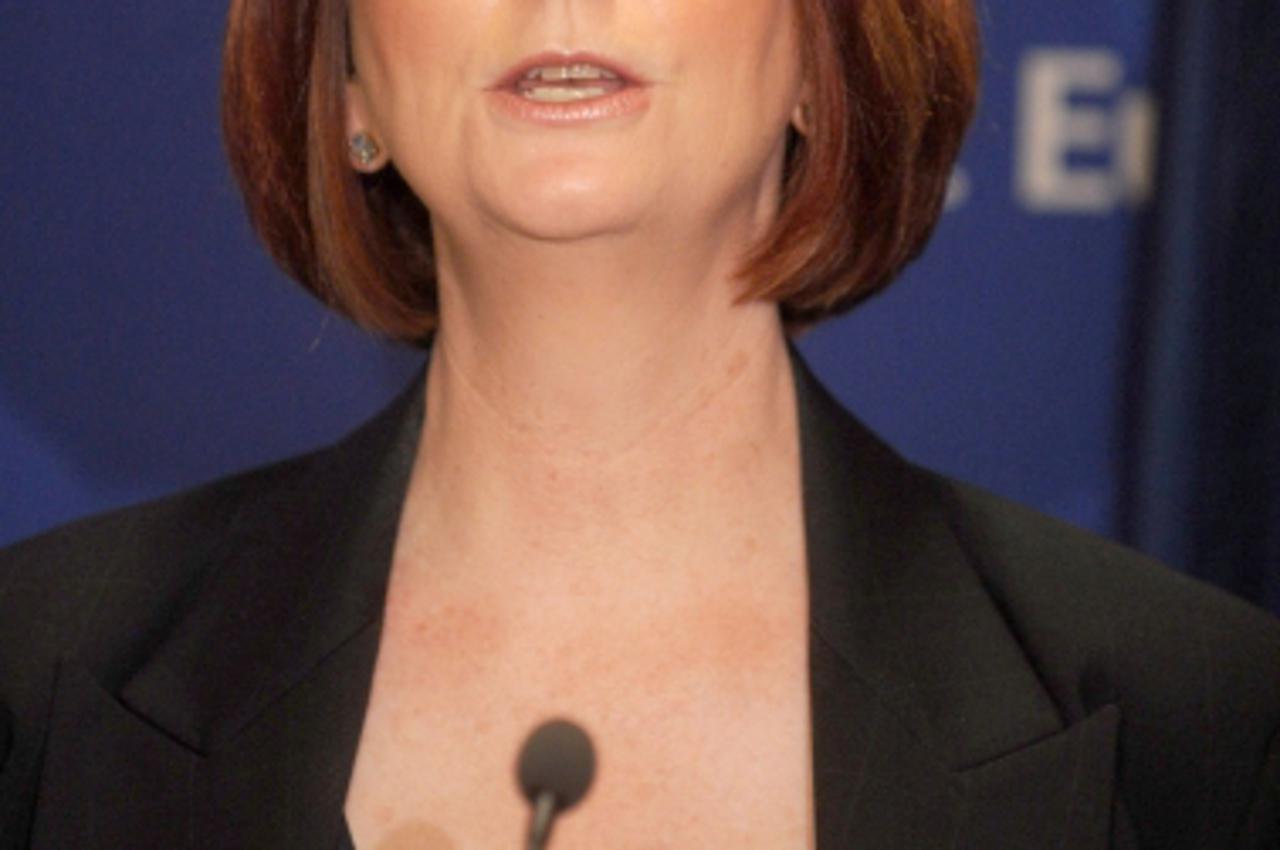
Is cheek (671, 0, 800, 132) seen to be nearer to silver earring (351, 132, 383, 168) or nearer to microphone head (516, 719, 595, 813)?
silver earring (351, 132, 383, 168)

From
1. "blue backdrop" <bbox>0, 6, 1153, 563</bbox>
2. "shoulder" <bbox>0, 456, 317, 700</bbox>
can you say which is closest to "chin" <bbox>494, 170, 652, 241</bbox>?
"shoulder" <bbox>0, 456, 317, 700</bbox>

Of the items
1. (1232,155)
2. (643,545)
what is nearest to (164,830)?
(643,545)

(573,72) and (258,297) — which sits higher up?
(573,72)

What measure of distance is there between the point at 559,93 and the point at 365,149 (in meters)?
0.30

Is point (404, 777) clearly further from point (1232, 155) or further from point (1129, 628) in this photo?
point (1232, 155)

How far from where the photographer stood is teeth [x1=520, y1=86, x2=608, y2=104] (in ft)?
5.51

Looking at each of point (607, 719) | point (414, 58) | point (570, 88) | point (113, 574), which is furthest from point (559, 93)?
point (113, 574)

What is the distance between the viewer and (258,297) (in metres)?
2.49

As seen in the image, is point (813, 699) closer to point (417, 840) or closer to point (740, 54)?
point (417, 840)

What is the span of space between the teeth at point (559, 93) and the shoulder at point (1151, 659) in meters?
0.52

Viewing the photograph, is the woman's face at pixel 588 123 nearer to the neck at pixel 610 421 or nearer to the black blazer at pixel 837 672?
the neck at pixel 610 421

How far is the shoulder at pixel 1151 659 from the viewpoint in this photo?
174 centimetres

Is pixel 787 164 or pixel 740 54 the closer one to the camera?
pixel 740 54

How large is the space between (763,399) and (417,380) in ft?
1.10
